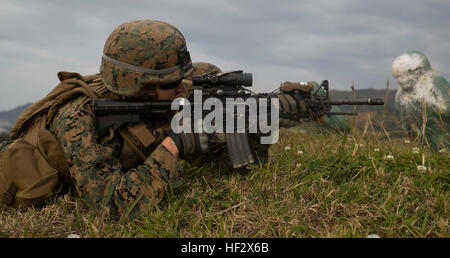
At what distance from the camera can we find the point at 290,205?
314 centimetres

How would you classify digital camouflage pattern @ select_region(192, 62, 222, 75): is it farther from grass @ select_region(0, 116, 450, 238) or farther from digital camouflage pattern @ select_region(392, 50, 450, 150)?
digital camouflage pattern @ select_region(392, 50, 450, 150)

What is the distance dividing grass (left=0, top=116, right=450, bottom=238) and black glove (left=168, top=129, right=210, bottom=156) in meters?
0.42

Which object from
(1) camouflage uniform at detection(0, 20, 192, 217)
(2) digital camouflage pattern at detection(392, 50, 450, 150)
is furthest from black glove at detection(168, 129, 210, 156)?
(2) digital camouflage pattern at detection(392, 50, 450, 150)

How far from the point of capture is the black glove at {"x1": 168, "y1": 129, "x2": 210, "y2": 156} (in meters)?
3.25

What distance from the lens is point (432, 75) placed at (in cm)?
803

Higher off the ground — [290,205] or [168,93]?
[168,93]

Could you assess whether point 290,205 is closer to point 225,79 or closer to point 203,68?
point 225,79

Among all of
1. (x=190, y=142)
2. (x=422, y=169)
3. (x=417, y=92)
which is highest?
(x=417, y=92)

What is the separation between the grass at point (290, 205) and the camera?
112 inches

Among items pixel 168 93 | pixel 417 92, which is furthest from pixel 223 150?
pixel 417 92

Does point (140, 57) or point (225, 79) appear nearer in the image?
point (140, 57)

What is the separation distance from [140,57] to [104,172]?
1.05 metres

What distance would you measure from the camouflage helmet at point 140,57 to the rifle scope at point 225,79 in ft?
1.61

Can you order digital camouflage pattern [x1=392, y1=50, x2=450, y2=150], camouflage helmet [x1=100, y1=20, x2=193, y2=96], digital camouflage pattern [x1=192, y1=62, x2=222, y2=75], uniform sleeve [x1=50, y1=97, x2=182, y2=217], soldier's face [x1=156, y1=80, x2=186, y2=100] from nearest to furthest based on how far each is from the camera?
uniform sleeve [x1=50, y1=97, x2=182, y2=217], camouflage helmet [x1=100, y1=20, x2=193, y2=96], soldier's face [x1=156, y1=80, x2=186, y2=100], digital camouflage pattern [x1=192, y1=62, x2=222, y2=75], digital camouflage pattern [x1=392, y1=50, x2=450, y2=150]
